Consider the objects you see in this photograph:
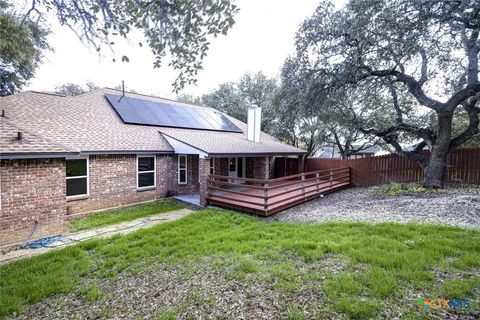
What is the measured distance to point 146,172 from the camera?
34.1ft

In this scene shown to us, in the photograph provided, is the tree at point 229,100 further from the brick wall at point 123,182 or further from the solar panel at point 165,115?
the brick wall at point 123,182

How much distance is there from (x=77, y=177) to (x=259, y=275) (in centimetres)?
793

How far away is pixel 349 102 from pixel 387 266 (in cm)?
1044

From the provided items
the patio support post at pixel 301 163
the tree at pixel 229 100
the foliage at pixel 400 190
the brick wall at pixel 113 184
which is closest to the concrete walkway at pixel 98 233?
the brick wall at pixel 113 184

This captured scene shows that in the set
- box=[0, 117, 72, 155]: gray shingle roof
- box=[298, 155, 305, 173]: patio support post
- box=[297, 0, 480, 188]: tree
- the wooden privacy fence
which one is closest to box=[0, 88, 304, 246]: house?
box=[0, 117, 72, 155]: gray shingle roof

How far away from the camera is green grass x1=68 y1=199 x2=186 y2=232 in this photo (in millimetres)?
7293

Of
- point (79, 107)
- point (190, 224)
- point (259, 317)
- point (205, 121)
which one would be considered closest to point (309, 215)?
point (190, 224)

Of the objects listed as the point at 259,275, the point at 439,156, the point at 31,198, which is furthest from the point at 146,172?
the point at 439,156

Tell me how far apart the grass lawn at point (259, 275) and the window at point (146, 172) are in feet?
15.8

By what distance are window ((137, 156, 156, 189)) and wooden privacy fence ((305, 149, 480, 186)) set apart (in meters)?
10.7

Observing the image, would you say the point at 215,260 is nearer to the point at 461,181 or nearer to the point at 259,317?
the point at 259,317

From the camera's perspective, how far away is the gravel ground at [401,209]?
610 cm

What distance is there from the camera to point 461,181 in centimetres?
1027

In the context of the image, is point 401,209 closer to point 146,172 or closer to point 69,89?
point 146,172
